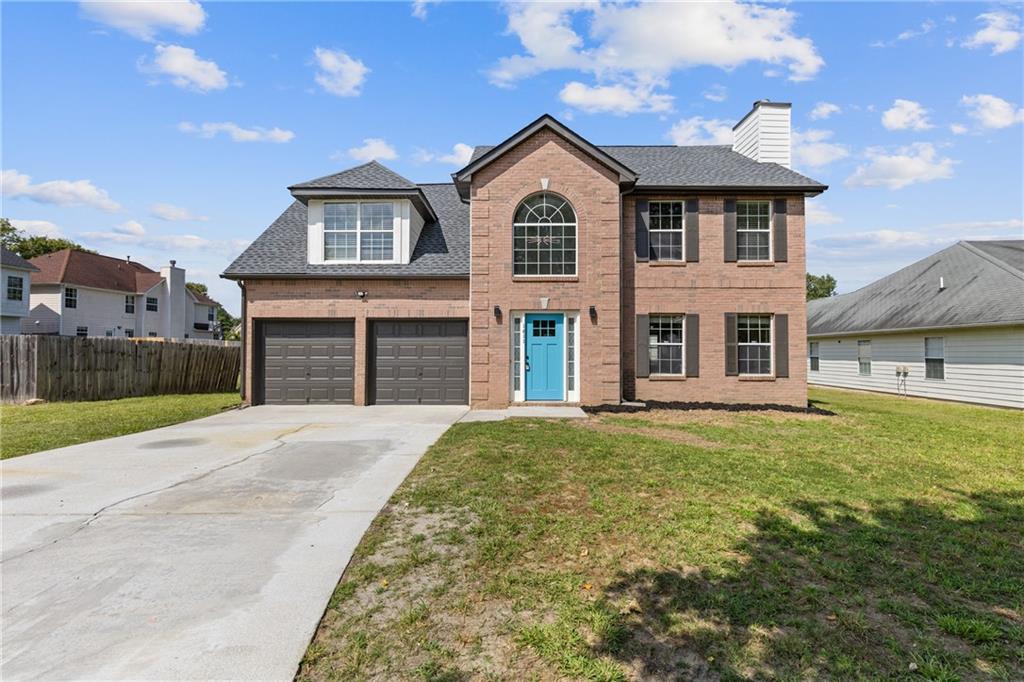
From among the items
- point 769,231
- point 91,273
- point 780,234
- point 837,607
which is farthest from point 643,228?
point 91,273

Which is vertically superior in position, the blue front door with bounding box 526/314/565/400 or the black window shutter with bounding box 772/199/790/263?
the black window shutter with bounding box 772/199/790/263

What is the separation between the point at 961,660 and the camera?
293cm

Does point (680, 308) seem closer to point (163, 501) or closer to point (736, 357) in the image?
point (736, 357)

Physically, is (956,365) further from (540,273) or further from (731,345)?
(540,273)

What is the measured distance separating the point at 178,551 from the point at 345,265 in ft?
37.1

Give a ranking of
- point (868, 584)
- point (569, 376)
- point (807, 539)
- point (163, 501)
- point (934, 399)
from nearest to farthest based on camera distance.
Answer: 1. point (868, 584)
2. point (807, 539)
3. point (163, 501)
4. point (569, 376)
5. point (934, 399)

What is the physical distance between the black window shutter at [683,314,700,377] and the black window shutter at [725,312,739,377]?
85cm

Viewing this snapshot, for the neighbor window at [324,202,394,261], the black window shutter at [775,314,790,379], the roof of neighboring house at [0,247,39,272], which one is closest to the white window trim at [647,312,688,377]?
the black window shutter at [775,314,790,379]

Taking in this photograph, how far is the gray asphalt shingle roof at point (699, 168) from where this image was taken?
14406 mm

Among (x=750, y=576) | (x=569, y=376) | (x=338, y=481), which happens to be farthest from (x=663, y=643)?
(x=569, y=376)

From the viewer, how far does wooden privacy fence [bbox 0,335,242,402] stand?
1437 centimetres

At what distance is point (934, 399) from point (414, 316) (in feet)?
64.9

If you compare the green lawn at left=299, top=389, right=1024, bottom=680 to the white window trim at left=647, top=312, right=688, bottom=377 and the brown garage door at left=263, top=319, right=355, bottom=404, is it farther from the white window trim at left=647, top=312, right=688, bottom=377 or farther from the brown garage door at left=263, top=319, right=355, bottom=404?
the brown garage door at left=263, top=319, right=355, bottom=404

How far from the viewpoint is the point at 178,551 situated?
14.4 feet
